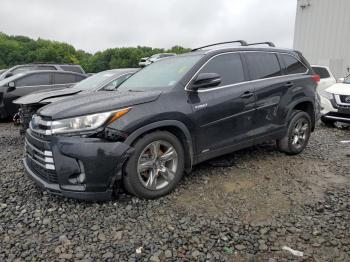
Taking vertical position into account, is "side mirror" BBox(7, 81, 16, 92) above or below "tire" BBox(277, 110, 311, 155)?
above

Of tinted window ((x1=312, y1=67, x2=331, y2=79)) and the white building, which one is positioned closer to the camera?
tinted window ((x1=312, y1=67, x2=331, y2=79))

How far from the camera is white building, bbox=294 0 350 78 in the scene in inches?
578

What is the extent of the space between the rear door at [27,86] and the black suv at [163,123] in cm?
507

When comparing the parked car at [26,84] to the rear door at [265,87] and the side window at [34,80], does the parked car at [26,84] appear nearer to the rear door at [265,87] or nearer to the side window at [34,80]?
the side window at [34,80]

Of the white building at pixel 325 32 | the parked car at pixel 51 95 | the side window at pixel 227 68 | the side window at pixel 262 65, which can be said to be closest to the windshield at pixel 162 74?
the side window at pixel 227 68

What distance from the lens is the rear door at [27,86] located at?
26.6 ft

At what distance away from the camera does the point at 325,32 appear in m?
15.6

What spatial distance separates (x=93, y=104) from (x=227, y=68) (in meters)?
1.91

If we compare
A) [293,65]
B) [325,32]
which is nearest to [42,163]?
[293,65]

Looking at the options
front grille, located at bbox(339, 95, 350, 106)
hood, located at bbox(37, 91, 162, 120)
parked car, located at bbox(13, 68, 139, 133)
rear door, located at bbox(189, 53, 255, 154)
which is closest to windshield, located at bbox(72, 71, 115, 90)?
parked car, located at bbox(13, 68, 139, 133)

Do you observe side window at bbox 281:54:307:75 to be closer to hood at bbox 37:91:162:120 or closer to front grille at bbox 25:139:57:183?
hood at bbox 37:91:162:120

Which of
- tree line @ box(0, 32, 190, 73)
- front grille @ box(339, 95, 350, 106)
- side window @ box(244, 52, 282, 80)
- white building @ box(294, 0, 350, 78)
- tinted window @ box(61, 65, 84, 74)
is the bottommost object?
front grille @ box(339, 95, 350, 106)

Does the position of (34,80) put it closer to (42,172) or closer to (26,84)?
(26,84)

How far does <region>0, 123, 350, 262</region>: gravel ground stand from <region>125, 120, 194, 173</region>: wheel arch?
1.51ft
